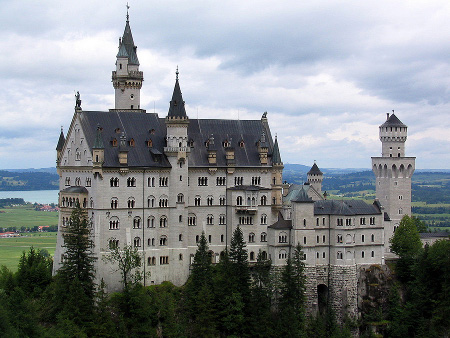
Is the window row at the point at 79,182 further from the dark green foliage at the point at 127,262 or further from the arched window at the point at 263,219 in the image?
the arched window at the point at 263,219

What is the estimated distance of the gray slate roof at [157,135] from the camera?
341 ft

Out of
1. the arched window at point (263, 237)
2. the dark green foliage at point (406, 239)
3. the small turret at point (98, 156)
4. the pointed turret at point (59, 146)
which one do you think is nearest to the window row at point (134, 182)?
the small turret at point (98, 156)

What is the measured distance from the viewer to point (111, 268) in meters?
101

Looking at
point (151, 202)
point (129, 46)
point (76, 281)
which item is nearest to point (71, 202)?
point (151, 202)

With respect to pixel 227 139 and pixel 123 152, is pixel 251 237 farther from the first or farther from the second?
pixel 123 152

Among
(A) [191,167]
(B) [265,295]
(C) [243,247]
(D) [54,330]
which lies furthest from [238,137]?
(D) [54,330]

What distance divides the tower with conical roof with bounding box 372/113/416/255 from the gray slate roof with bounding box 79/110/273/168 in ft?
80.8

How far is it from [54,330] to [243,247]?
100 ft

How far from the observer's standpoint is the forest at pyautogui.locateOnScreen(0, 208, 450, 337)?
94.5 meters

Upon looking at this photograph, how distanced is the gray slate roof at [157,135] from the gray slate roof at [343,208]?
11877mm

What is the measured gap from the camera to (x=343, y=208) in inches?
A: 4407

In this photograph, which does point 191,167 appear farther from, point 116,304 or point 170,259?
point 116,304

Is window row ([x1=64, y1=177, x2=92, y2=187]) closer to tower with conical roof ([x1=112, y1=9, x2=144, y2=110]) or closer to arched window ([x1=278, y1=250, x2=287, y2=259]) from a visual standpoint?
tower with conical roof ([x1=112, y1=9, x2=144, y2=110])

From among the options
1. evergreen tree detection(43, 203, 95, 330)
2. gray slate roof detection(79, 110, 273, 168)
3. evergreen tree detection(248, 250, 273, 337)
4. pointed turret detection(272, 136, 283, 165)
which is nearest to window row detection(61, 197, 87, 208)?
evergreen tree detection(43, 203, 95, 330)
